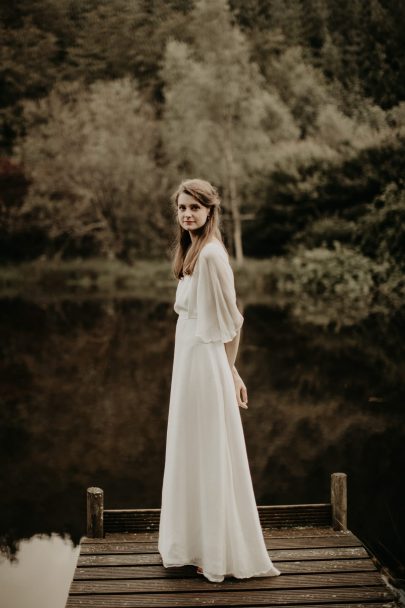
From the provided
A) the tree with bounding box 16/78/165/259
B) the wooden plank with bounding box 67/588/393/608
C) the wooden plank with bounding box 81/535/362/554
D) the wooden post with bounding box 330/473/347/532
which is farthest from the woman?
the tree with bounding box 16/78/165/259

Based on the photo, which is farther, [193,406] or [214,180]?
[214,180]

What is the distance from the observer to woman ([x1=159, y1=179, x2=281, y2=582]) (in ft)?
9.04

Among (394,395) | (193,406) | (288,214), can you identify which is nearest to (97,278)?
(288,214)

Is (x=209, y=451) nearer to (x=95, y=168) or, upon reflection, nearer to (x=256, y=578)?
(x=256, y=578)

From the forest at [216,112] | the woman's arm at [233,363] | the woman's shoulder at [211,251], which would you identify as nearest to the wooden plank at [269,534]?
the woman's arm at [233,363]

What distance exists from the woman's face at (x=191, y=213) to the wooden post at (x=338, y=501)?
4.52 feet

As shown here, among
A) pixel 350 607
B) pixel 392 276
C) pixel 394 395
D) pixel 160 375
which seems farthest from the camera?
pixel 392 276

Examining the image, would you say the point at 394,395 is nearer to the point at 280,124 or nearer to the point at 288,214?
the point at 288,214

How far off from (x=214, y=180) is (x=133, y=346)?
4422 mm

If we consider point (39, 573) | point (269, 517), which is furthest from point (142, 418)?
point (269, 517)

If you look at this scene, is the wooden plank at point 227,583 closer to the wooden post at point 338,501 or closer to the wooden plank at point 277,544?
the wooden plank at point 277,544

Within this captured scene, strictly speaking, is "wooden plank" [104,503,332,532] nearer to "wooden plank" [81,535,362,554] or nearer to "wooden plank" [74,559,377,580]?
"wooden plank" [81,535,362,554]

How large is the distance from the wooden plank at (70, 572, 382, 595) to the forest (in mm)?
11083

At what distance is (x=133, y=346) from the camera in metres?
11.1
